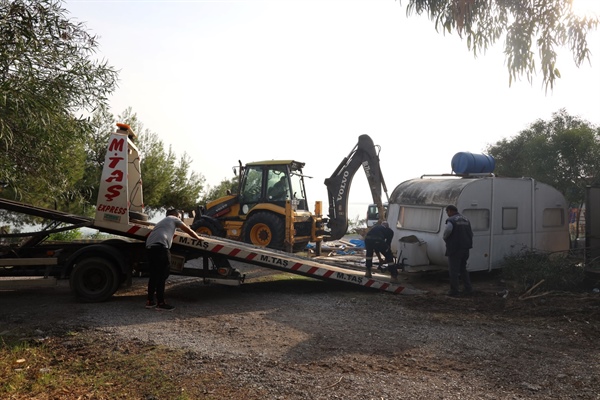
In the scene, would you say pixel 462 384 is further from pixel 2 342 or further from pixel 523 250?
pixel 523 250

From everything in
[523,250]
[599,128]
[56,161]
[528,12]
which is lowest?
[523,250]

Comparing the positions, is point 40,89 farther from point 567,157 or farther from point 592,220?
point 567,157

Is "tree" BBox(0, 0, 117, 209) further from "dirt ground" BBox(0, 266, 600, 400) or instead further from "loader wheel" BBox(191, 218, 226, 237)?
"loader wheel" BBox(191, 218, 226, 237)

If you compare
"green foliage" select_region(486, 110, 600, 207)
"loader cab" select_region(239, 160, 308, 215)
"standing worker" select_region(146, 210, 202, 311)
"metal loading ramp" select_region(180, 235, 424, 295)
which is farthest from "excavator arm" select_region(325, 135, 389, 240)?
"standing worker" select_region(146, 210, 202, 311)

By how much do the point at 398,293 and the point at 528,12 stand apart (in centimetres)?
594

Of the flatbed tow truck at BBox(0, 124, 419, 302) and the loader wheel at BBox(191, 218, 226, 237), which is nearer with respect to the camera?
the flatbed tow truck at BBox(0, 124, 419, 302)

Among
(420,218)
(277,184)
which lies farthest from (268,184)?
(420,218)

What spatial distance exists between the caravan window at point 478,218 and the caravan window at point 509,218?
57 centimetres

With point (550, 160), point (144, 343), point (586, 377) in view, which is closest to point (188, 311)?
point (144, 343)

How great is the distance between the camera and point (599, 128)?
1730 cm

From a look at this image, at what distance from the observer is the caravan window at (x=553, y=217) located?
14065mm

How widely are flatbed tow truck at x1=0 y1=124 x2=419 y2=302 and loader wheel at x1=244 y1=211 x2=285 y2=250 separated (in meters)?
5.00

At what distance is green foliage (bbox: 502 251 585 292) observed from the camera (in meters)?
11.2

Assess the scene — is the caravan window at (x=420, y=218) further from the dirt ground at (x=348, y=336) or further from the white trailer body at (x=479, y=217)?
the dirt ground at (x=348, y=336)
